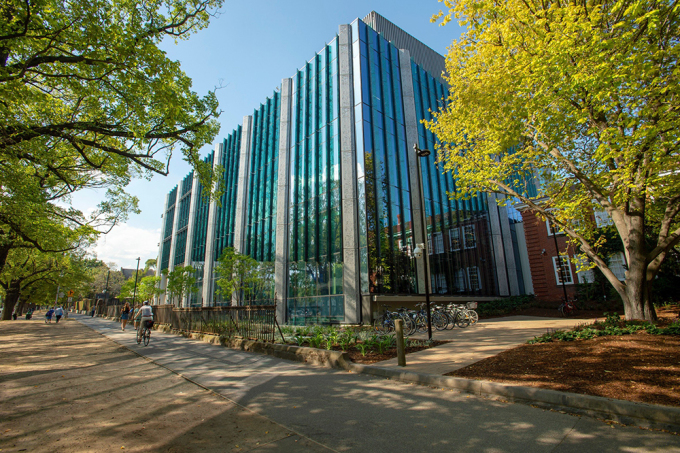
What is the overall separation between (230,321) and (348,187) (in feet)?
33.8

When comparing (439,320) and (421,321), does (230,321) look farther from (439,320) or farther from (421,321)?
(439,320)

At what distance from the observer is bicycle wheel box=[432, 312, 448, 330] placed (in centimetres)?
1460

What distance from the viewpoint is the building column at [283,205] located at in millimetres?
23125

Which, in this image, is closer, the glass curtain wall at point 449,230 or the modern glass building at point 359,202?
the modern glass building at point 359,202

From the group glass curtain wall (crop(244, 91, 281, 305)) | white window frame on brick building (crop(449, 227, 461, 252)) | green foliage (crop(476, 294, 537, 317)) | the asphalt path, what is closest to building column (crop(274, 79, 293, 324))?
glass curtain wall (crop(244, 91, 281, 305))

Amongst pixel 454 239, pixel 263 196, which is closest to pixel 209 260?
pixel 263 196

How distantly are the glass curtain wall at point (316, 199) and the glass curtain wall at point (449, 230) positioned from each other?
23.4 feet

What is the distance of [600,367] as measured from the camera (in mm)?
5676

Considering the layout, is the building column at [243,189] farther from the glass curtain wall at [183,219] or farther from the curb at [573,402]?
the curb at [573,402]

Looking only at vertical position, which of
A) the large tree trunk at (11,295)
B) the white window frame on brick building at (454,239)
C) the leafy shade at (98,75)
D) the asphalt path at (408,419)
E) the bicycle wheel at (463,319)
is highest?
the leafy shade at (98,75)

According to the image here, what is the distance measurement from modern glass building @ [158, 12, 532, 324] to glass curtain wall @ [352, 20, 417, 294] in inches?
3.0

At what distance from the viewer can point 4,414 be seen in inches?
182

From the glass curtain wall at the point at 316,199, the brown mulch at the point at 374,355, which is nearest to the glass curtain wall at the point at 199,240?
the glass curtain wall at the point at 316,199

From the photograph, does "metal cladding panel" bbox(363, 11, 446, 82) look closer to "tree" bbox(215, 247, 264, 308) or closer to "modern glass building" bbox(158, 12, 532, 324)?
"modern glass building" bbox(158, 12, 532, 324)
